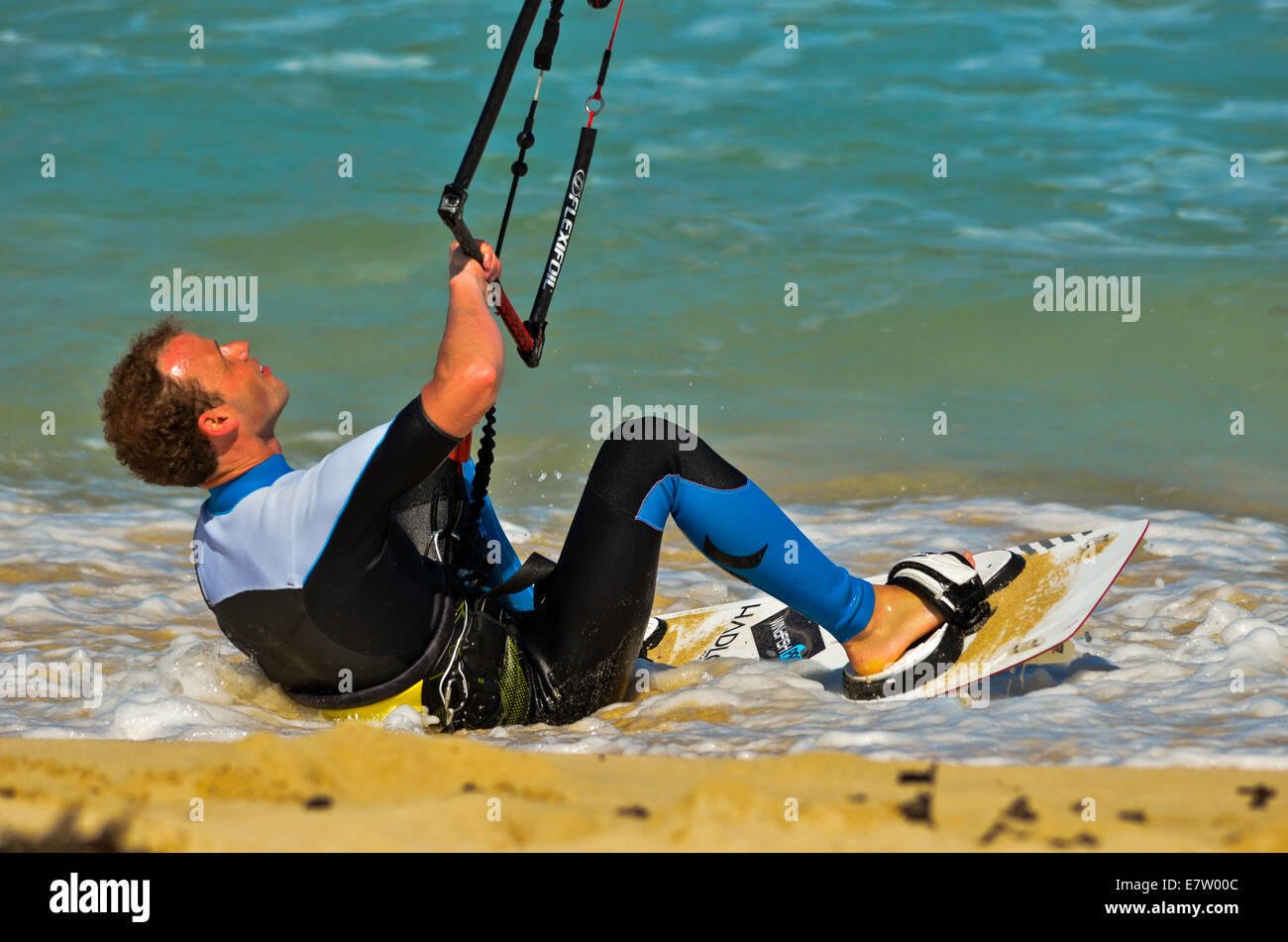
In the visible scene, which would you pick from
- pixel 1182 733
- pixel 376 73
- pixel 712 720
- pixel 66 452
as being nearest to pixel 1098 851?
pixel 1182 733

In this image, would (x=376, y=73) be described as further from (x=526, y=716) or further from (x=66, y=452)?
(x=526, y=716)

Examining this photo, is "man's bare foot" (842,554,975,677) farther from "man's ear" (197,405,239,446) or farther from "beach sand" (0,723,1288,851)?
"man's ear" (197,405,239,446)

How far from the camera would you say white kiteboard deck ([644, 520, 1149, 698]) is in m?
3.58

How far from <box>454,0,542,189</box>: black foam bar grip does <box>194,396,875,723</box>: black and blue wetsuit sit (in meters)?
0.49

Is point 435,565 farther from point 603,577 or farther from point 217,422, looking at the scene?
point 217,422

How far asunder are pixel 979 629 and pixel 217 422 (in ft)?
6.54

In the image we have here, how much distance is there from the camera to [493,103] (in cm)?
285

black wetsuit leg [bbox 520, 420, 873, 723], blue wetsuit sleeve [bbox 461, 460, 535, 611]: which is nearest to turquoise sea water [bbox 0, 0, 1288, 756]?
blue wetsuit sleeve [bbox 461, 460, 535, 611]

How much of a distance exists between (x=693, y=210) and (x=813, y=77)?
3.79 metres

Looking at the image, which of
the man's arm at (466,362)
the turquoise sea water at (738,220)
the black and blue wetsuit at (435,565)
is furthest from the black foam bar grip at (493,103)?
the turquoise sea water at (738,220)

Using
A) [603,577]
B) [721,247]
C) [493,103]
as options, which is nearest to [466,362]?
[493,103]

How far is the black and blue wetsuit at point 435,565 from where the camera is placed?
2887mm

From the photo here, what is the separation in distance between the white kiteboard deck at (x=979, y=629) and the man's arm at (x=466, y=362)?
142cm

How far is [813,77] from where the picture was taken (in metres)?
14.5
